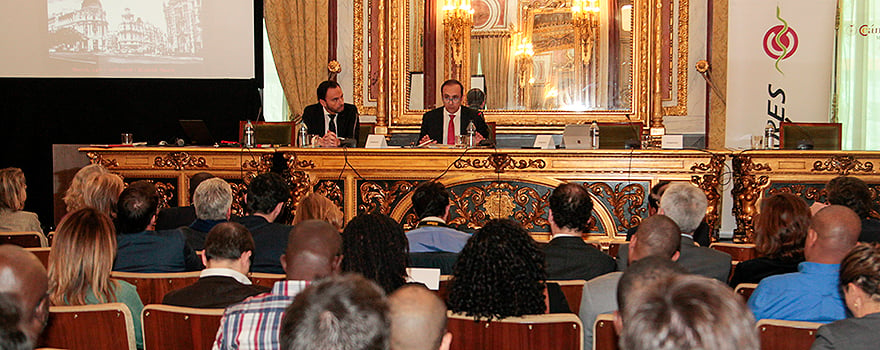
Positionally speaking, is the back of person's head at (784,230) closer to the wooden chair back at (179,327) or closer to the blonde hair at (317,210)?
the blonde hair at (317,210)

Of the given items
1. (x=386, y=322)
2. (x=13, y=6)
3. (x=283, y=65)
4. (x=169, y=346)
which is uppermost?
(x=13, y=6)

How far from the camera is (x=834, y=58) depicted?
7051 mm

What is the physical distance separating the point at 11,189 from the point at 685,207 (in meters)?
3.40

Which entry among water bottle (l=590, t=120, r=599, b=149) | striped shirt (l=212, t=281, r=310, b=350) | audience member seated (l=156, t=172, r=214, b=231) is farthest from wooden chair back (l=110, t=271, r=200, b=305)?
water bottle (l=590, t=120, r=599, b=149)

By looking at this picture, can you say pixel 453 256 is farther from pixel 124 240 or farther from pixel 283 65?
pixel 283 65

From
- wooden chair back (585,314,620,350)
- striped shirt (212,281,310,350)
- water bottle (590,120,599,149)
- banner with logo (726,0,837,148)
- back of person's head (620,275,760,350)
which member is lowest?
wooden chair back (585,314,620,350)

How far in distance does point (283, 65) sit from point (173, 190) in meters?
2.45

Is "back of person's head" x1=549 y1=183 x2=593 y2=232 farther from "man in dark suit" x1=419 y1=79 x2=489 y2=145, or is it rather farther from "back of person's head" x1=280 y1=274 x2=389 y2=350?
"man in dark suit" x1=419 y1=79 x2=489 y2=145

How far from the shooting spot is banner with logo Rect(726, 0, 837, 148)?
6816 millimetres

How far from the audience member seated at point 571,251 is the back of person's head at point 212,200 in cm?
154

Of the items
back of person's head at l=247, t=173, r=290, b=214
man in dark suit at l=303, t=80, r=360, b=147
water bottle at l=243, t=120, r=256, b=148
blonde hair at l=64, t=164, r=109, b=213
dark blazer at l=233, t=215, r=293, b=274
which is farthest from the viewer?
man in dark suit at l=303, t=80, r=360, b=147

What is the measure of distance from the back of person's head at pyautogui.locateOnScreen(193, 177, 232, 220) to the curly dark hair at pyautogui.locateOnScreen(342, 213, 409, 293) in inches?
53.1

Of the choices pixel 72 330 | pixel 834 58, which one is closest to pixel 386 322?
pixel 72 330

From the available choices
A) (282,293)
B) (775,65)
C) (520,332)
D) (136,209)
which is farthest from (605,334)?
(775,65)
